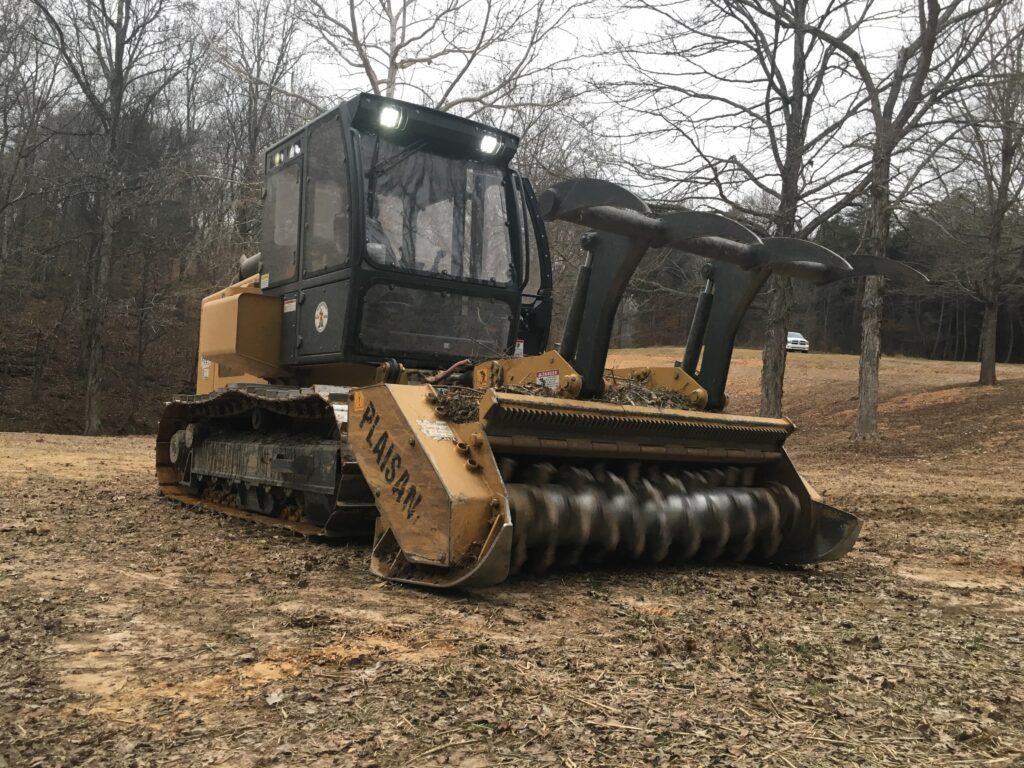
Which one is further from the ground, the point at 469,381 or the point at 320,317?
the point at 320,317

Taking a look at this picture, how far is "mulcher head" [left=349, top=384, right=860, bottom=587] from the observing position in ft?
14.1

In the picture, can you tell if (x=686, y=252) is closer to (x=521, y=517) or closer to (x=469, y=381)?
(x=469, y=381)

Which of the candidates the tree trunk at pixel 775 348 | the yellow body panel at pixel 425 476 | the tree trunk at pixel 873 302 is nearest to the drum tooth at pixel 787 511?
the yellow body panel at pixel 425 476

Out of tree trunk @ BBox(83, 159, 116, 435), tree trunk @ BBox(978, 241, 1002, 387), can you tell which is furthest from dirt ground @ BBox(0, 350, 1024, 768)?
tree trunk @ BBox(978, 241, 1002, 387)

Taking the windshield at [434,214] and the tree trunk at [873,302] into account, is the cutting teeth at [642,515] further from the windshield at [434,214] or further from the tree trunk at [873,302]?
the tree trunk at [873,302]

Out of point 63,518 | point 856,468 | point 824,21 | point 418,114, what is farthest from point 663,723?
point 824,21

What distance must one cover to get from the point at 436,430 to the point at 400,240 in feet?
6.71

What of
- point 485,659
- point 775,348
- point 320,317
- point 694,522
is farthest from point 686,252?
point 775,348

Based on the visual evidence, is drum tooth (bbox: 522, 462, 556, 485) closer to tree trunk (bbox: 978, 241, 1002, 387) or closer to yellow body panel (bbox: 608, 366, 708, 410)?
yellow body panel (bbox: 608, 366, 708, 410)

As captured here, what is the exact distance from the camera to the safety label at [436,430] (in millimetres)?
4559

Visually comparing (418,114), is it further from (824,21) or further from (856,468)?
(824,21)

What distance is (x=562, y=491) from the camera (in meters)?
4.68

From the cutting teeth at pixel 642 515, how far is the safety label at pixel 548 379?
482mm

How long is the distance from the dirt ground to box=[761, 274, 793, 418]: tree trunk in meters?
8.84
